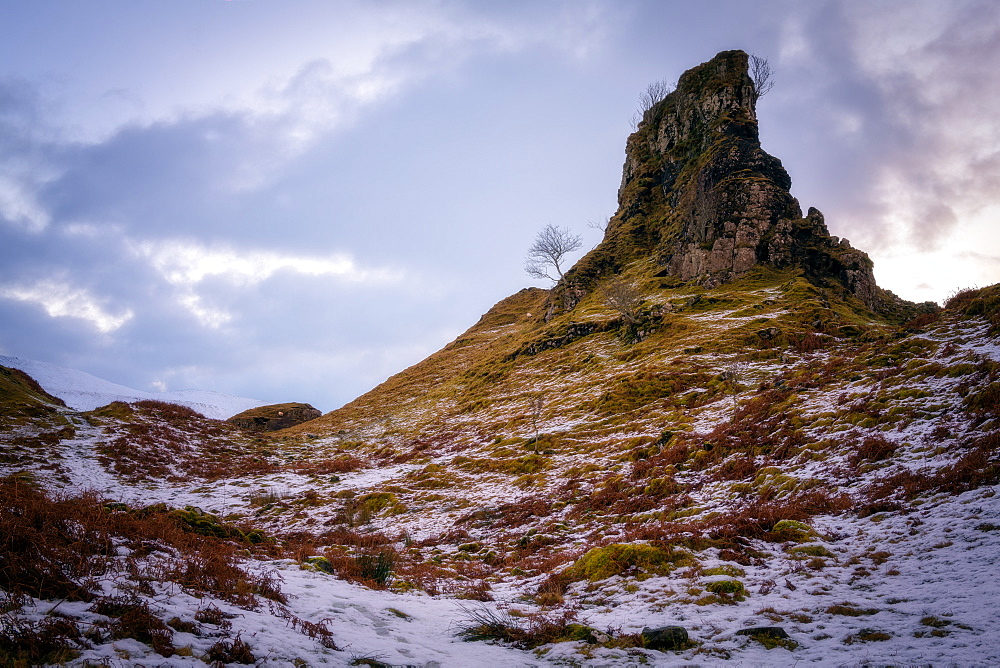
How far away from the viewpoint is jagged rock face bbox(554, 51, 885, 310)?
43.6 metres

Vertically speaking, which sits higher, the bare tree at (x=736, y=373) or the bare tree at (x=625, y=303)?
the bare tree at (x=625, y=303)

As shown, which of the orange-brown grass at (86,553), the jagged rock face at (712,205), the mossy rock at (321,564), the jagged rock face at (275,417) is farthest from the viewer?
the jagged rock face at (275,417)

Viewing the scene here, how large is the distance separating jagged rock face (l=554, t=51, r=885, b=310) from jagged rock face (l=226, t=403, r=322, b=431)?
38.0 meters

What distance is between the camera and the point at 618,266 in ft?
207

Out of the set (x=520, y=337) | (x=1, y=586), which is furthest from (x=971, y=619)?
(x=520, y=337)

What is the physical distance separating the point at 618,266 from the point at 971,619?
59728 millimetres

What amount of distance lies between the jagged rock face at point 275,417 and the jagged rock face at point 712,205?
38.0 metres

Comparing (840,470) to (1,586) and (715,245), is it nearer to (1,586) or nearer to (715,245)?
(1,586)

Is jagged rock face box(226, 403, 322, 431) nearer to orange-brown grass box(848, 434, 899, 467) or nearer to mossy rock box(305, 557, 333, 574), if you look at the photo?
mossy rock box(305, 557, 333, 574)

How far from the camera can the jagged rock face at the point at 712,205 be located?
1715 inches

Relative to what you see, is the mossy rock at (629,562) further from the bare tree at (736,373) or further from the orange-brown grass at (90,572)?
the bare tree at (736,373)

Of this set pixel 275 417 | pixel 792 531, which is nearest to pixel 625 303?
pixel 792 531

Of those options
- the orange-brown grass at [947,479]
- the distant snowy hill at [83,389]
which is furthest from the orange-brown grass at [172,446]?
the distant snowy hill at [83,389]

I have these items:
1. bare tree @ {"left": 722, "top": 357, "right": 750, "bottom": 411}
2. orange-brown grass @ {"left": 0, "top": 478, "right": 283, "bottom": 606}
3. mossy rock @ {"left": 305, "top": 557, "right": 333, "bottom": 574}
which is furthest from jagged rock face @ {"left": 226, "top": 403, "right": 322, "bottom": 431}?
bare tree @ {"left": 722, "top": 357, "right": 750, "bottom": 411}
